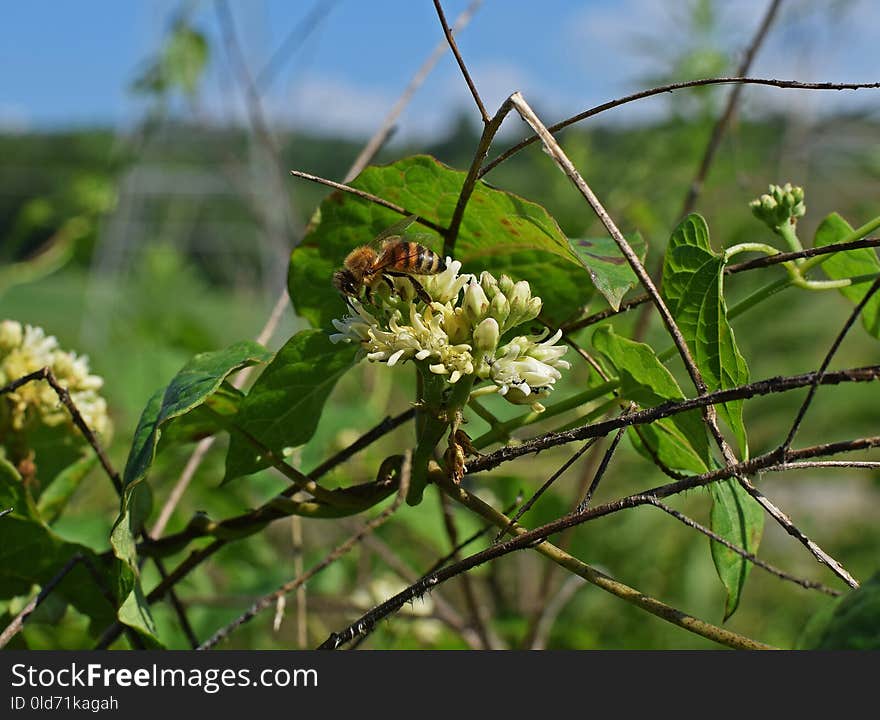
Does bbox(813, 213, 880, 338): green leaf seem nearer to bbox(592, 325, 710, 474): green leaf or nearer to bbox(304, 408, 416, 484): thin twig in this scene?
bbox(592, 325, 710, 474): green leaf

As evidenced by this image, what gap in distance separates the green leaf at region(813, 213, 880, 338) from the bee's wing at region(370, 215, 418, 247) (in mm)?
297

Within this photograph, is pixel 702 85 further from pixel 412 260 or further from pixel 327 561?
pixel 327 561

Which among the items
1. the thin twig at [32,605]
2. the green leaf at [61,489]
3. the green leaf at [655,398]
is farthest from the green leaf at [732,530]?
the green leaf at [61,489]

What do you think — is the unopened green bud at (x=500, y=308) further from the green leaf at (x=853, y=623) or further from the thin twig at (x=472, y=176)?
the green leaf at (x=853, y=623)

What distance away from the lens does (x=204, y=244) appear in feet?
58.4

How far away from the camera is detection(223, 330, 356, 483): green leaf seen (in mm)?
638

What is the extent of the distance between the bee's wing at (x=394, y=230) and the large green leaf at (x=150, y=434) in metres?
0.11

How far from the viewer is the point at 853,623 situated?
0.36 meters

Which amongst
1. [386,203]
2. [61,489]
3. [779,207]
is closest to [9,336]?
[61,489]

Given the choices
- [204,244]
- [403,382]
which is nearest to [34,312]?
[204,244]

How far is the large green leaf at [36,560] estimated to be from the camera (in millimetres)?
649

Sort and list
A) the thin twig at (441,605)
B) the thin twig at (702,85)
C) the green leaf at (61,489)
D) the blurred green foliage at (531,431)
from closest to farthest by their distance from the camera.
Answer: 1. the thin twig at (702,85)
2. the green leaf at (61,489)
3. the thin twig at (441,605)
4. the blurred green foliage at (531,431)

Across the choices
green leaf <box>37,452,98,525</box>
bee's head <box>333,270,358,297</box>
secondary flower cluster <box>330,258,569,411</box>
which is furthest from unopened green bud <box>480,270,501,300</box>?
green leaf <box>37,452,98,525</box>

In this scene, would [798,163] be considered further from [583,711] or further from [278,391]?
[583,711]
